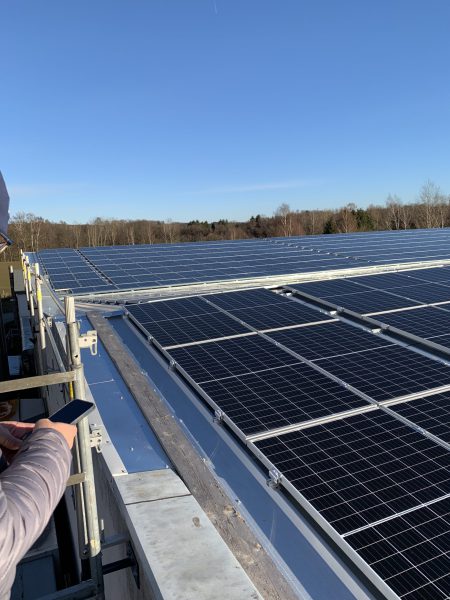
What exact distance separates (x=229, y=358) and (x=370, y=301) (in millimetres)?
5306

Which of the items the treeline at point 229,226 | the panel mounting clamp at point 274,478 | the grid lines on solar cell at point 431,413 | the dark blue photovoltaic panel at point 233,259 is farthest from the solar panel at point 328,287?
the treeline at point 229,226

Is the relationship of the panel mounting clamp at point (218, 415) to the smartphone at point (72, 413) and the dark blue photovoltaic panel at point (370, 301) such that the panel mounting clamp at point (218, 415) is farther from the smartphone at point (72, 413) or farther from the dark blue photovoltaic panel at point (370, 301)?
the dark blue photovoltaic panel at point (370, 301)

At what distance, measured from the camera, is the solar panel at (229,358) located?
734 centimetres

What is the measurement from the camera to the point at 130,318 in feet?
37.1

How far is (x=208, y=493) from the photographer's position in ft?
16.0

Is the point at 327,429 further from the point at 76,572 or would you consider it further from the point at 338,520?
the point at 76,572

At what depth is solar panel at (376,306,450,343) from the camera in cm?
894

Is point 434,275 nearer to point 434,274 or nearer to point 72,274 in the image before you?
point 434,274

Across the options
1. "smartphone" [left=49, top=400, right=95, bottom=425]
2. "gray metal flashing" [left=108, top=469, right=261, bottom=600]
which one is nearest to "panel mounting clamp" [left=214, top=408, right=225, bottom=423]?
"gray metal flashing" [left=108, top=469, right=261, bottom=600]

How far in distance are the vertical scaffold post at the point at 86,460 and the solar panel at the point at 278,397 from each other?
1.96 metres

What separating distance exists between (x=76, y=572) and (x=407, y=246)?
73.8 feet

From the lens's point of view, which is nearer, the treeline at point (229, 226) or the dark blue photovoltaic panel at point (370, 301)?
the dark blue photovoltaic panel at point (370, 301)

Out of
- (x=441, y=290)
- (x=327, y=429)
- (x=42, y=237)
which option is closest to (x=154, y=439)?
(x=327, y=429)

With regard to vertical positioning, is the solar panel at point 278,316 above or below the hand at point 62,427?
below
